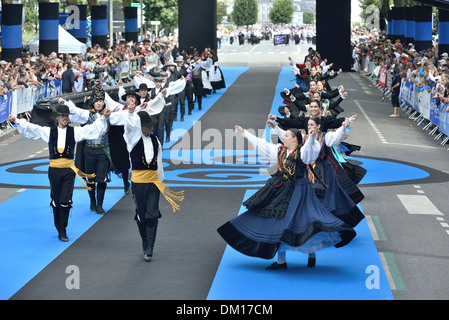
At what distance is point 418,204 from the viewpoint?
1639 cm

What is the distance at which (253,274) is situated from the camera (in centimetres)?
1150

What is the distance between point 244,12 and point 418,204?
173510 mm

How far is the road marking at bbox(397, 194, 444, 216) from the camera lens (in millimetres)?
15734

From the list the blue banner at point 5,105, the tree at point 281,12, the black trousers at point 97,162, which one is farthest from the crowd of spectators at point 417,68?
the tree at point 281,12

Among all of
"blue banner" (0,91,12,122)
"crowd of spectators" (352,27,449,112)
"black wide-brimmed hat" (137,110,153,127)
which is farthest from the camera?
"crowd of spectators" (352,27,449,112)

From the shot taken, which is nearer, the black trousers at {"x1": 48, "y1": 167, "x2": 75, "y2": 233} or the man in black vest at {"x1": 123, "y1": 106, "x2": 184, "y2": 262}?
the man in black vest at {"x1": 123, "y1": 106, "x2": 184, "y2": 262}

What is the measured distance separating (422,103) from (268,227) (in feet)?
63.1

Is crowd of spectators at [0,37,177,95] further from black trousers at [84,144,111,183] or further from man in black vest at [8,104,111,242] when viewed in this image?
man in black vest at [8,104,111,242]

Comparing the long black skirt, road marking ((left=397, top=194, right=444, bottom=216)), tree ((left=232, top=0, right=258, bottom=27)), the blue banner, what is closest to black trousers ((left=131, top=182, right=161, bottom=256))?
the long black skirt

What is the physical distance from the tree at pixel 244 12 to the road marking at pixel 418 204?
565 ft

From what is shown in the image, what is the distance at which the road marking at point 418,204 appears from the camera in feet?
51.6

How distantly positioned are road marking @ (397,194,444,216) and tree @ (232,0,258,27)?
172 metres

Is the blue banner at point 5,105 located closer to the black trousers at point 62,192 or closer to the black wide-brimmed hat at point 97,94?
the black wide-brimmed hat at point 97,94
